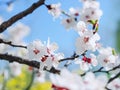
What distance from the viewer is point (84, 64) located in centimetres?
224

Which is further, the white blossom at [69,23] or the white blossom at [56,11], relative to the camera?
the white blossom at [69,23]

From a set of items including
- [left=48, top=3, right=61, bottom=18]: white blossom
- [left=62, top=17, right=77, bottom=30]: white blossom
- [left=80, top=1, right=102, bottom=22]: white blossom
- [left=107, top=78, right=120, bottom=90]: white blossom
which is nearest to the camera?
[left=107, top=78, right=120, bottom=90]: white blossom

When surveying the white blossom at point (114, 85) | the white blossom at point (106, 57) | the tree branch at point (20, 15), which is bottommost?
the white blossom at point (114, 85)

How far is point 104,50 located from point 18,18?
0.63 meters

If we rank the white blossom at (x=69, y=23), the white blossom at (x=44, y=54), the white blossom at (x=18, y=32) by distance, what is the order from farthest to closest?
the white blossom at (x=18, y=32) < the white blossom at (x=69, y=23) < the white blossom at (x=44, y=54)

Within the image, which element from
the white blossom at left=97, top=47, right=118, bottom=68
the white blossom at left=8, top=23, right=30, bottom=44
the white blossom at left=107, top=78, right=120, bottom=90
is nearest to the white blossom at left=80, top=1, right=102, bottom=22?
the white blossom at left=97, top=47, right=118, bottom=68

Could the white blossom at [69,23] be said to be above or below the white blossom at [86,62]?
above

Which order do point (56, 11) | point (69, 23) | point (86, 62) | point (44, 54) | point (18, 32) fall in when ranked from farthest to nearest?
point (18, 32) → point (69, 23) → point (56, 11) → point (86, 62) → point (44, 54)

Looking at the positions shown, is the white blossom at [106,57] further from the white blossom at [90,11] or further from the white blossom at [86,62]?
the white blossom at [90,11]

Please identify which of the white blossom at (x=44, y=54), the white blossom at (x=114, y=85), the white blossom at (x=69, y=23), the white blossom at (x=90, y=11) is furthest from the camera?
the white blossom at (x=69, y=23)

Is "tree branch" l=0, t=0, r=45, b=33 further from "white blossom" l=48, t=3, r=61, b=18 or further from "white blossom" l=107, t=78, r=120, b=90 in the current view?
"white blossom" l=107, t=78, r=120, b=90

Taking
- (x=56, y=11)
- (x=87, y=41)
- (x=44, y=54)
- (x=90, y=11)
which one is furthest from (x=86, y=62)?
(x=90, y=11)

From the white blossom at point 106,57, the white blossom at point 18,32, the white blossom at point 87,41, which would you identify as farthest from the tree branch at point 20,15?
the white blossom at point 18,32

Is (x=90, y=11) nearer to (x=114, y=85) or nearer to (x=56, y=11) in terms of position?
(x=56, y=11)
